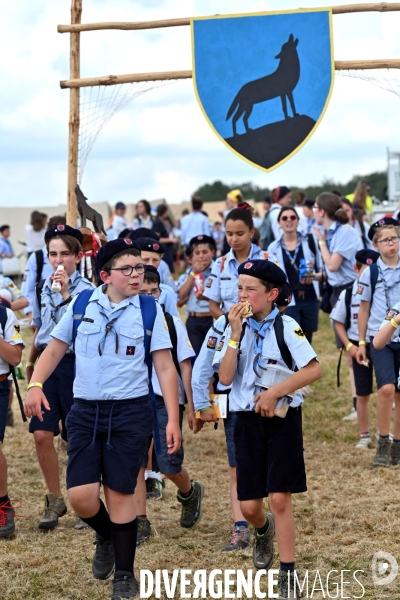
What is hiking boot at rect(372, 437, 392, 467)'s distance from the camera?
7.85 metres

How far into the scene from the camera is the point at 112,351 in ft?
15.8

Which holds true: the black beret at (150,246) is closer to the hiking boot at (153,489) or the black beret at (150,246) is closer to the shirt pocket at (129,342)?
the hiking boot at (153,489)

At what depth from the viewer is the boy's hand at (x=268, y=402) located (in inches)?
188

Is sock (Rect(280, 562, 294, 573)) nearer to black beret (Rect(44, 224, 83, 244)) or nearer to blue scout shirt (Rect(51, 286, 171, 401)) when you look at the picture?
blue scout shirt (Rect(51, 286, 171, 401))

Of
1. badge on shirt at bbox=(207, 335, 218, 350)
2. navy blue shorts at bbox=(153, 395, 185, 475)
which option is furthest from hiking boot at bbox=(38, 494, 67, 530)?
badge on shirt at bbox=(207, 335, 218, 350)

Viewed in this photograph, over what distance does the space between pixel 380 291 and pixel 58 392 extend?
293 centimetres

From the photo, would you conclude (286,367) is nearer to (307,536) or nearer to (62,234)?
(307,536)

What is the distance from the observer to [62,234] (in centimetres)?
632

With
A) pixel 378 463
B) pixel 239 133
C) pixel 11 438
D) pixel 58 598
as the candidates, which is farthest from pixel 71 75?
pixel 58 598

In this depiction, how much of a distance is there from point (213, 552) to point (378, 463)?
253 cm

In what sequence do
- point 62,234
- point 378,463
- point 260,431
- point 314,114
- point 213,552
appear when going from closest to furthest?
point 260,431, point 213,552, point 62,234, point 378,463, point 314,114

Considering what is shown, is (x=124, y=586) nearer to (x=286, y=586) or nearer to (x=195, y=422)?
(x=286, y=586)

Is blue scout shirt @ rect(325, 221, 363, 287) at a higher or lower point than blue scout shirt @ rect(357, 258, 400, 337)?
higher

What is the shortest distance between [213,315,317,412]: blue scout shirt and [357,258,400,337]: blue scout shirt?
2.89 m
